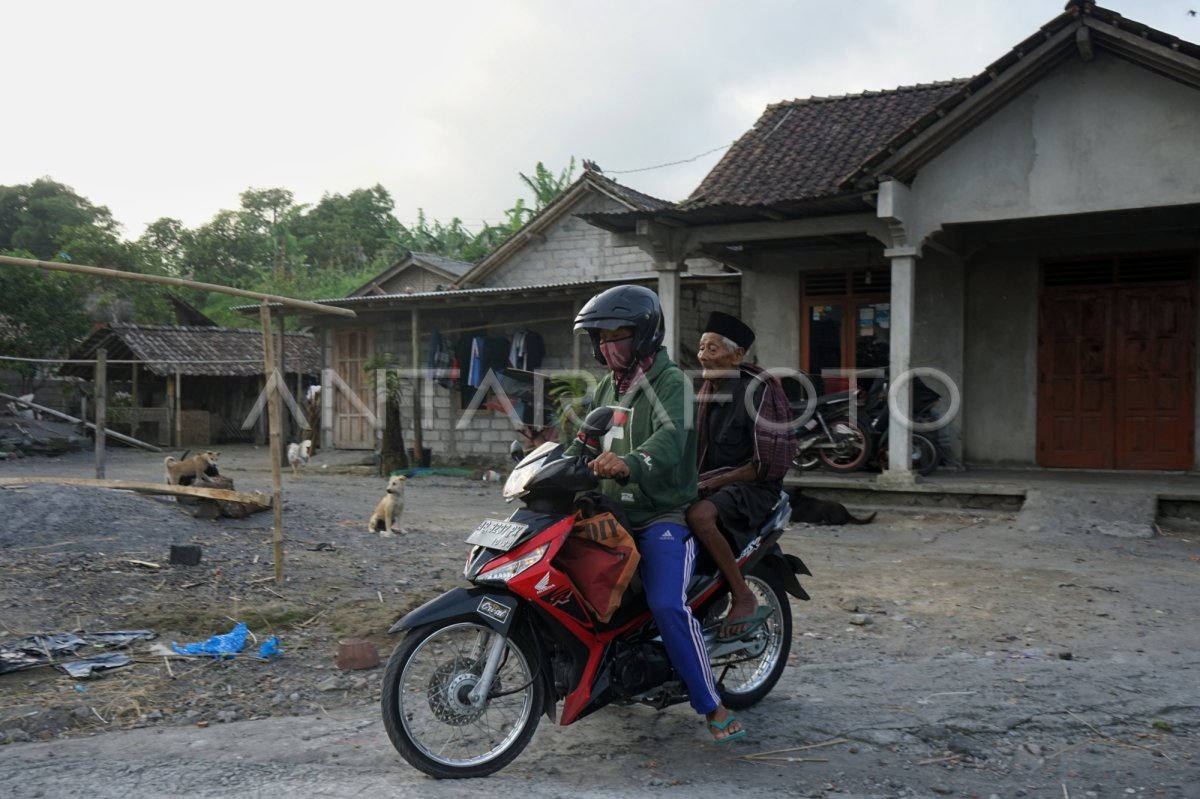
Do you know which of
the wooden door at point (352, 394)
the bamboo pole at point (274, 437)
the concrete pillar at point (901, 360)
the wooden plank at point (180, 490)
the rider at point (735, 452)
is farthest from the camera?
the wooden door at point (352, 394)

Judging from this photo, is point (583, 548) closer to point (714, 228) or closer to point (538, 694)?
point (538, 694)

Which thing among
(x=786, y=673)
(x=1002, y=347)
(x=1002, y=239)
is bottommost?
(x=786, y=673)

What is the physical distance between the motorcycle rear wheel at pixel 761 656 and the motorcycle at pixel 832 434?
7.23 meters

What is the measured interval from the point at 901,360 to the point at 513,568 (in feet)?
26.6

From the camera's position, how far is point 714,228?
1173 cm

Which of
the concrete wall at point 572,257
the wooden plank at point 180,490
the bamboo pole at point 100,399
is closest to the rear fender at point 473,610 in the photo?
the wooden plank at point 180,490

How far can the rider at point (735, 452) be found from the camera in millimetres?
3879

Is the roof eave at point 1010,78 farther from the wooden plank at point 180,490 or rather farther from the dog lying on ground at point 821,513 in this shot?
the wooden plank at point 180,490

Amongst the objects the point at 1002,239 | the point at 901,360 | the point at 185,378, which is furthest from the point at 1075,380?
the point at 185,378

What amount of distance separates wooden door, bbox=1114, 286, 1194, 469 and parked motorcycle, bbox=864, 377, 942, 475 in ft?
7.07

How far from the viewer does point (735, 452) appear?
4.29 m

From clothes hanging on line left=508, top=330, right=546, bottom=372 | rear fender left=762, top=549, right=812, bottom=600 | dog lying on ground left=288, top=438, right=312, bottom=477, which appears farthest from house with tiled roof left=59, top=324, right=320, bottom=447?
rear fender left=762, top=549, right=812, bottom=600

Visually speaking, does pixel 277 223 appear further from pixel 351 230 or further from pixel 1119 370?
pixel 1119 370

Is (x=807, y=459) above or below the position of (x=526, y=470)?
below
